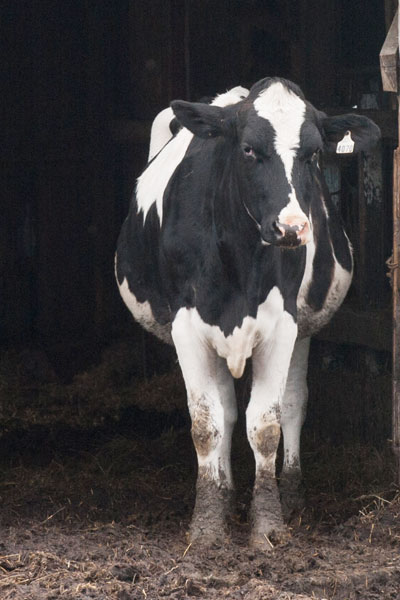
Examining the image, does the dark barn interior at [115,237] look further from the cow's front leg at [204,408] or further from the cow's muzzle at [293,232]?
the cow's muzzle at [293,232]

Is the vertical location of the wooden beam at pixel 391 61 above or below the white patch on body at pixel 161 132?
above

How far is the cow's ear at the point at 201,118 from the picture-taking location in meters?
5.13

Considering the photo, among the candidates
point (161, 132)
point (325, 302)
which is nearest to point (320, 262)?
Result: point (325, 302)

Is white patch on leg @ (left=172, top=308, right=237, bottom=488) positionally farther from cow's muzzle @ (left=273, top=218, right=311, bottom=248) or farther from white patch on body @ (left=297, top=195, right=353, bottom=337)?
cow's muzzle @ (left=273, top=218, right=311, bottom=248)

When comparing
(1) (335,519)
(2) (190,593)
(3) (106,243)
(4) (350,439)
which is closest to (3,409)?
(3) (106,243)

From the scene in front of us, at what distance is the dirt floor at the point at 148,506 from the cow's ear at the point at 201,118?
6.40 feet

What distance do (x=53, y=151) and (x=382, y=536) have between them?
16.5 feet

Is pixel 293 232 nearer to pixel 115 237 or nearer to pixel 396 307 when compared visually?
pixel 396 307

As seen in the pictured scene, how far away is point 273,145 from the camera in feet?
16.0

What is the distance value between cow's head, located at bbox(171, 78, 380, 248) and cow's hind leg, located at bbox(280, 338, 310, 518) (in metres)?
1.36

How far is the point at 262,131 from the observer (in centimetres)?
491

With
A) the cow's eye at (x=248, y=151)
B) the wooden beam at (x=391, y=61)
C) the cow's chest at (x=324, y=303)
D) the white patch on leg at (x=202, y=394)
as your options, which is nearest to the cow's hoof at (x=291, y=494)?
the white patch on leg at (x=202, y=394)

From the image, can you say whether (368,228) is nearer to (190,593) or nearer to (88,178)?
(88,178)

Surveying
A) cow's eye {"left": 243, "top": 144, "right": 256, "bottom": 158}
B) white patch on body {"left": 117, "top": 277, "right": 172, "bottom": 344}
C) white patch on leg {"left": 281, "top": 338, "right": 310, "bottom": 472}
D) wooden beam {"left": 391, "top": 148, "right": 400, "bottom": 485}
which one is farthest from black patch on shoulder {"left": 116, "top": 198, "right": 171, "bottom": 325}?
wooden beam {"left": 391, "top": 148, "right": 400, "bottom": 485}
